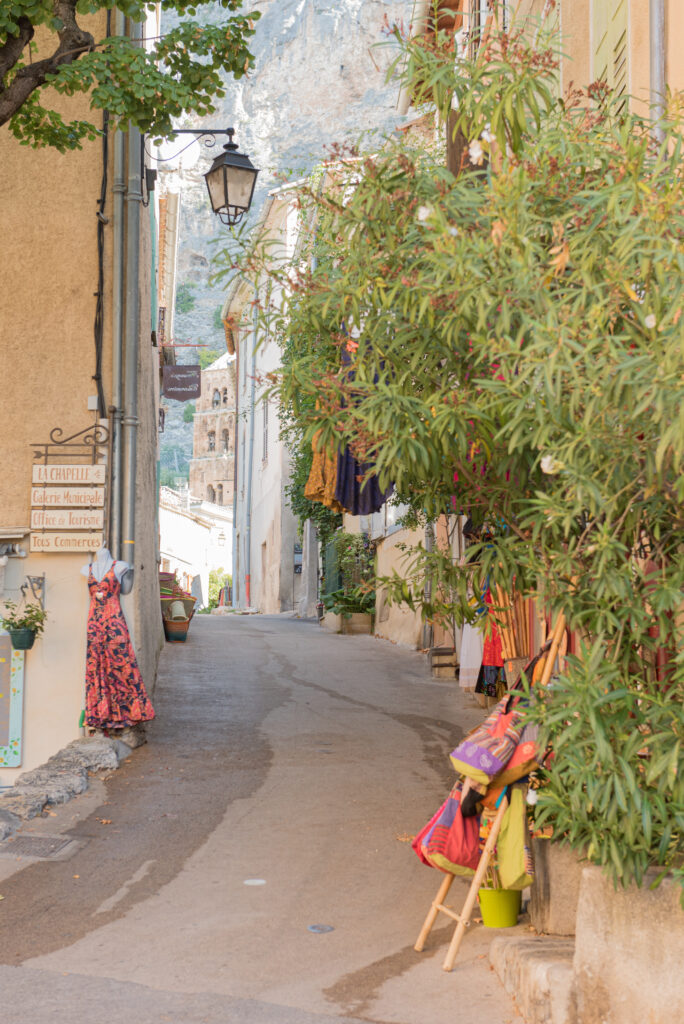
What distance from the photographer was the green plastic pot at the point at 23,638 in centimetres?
1023

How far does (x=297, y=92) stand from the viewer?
299 ft

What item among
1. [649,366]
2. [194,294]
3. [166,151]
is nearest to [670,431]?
[649,366]

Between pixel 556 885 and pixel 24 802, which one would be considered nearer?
pixel 556 885

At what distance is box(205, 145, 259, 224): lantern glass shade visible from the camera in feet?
37.2

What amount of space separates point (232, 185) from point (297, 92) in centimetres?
8547

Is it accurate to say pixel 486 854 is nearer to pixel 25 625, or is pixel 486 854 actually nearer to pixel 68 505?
pixel 25 625

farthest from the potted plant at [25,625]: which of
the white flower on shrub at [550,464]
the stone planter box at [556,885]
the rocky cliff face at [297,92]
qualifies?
the rocky cliff face at [297,92]

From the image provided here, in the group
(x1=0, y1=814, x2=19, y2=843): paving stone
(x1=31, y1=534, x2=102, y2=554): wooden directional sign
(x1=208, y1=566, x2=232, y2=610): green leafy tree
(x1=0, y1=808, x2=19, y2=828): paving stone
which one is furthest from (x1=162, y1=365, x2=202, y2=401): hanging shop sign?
(x1=208, y1=566, x2=232, y2=610): green leafy tree

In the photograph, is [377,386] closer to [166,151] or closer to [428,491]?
[428,491]

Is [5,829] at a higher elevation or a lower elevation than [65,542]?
lower

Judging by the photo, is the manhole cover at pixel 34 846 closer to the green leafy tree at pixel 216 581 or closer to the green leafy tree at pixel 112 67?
the green leafy tree at pixel 112 67

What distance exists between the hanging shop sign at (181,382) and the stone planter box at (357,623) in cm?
684

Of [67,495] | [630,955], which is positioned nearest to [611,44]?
[67,495]

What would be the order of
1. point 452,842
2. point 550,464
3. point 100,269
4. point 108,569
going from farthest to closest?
1. point 100,269
2. point 108,569
3. point 452,842
4. point 550,464
